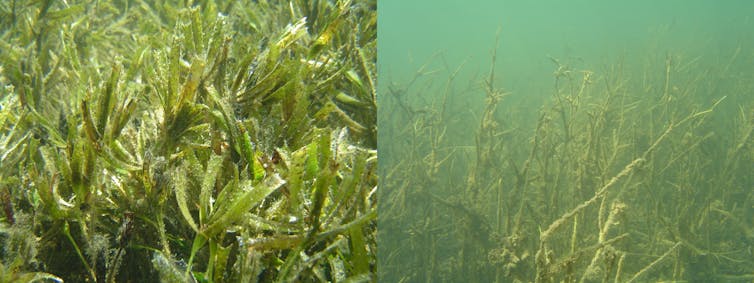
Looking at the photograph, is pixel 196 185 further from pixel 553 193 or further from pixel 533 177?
pixel 533 177

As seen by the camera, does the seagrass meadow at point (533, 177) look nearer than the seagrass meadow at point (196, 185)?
No

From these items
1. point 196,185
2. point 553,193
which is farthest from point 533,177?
point 196,185

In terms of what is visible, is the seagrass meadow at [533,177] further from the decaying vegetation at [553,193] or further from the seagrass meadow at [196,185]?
the seagrass meadow at [196,185]

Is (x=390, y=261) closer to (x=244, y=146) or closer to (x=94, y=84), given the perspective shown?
(x=244, y=146)

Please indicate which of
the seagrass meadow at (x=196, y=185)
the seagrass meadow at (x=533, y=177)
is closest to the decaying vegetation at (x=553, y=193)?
the seagrass meadow at (x=533, y=177)

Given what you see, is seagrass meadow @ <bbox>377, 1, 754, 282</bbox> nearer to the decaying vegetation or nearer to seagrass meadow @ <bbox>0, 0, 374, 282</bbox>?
the decaying vegetation

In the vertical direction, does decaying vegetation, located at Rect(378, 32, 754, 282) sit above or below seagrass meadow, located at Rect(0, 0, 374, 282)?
below

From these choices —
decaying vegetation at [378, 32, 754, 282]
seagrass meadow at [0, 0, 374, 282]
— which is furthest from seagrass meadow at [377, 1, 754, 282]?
seagrass meadow at [0, 0, 374, 282]

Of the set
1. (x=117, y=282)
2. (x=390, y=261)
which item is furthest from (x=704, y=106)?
(x=117, y=282)
